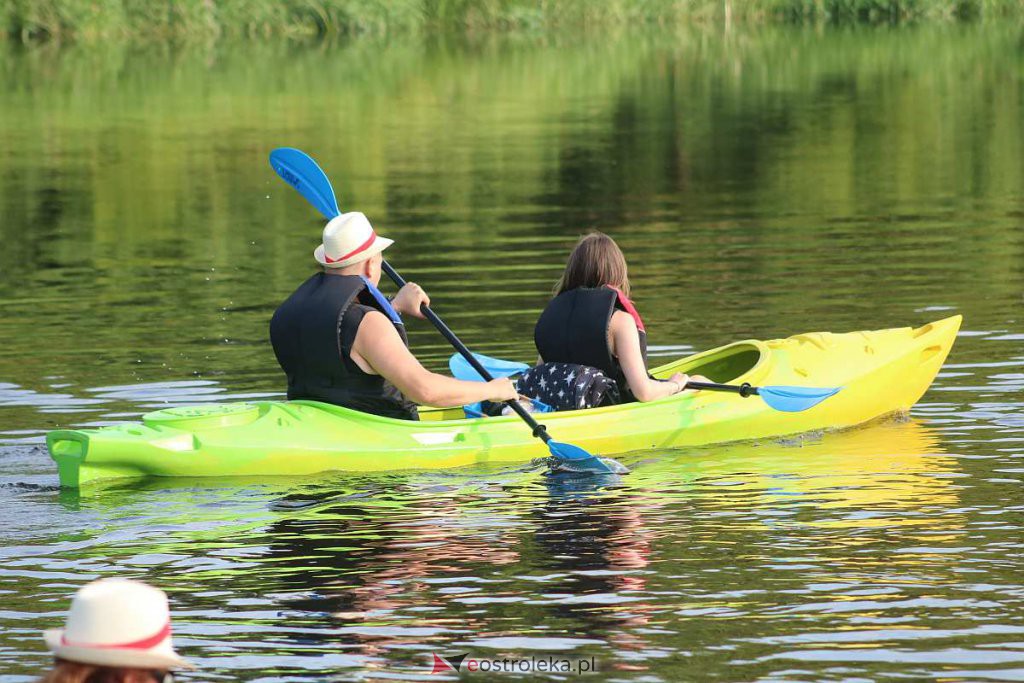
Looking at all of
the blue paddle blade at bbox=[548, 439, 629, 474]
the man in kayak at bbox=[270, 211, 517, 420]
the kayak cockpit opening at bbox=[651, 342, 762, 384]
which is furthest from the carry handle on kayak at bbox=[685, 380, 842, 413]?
the man in kayak at bbox=[270, 211, 517, 420]

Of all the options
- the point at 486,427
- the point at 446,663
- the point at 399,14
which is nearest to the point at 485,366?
the point at 486,427

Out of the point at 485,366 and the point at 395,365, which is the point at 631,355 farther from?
the point at 485,366

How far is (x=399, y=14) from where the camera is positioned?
49.3m

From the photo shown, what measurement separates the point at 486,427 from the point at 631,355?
800 millimetres

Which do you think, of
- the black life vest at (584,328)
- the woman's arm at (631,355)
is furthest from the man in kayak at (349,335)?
the woman's arm at (631,355)

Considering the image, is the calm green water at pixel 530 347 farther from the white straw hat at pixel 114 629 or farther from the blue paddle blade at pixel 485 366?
the white straw hat at pixel 114 629

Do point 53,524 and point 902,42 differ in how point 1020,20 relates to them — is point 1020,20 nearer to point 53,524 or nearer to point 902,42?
point 902,42

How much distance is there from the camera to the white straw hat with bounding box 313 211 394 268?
317 inches

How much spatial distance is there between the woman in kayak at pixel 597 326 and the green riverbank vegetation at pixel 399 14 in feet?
121

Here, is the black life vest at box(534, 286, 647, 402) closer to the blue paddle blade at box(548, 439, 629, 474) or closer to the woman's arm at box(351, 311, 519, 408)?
the blue paddle blade at box(548, 439, 629, 474)

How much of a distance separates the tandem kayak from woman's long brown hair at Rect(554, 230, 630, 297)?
61 centimetres

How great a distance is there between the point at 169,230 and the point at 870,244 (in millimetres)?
7239

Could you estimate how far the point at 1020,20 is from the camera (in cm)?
4844

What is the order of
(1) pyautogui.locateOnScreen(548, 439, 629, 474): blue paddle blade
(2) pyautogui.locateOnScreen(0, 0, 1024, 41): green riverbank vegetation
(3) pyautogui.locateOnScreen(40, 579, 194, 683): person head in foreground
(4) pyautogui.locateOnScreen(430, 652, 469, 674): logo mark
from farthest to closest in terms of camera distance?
1. (2) pyautogui.locateOnScreen(0, 0, 1024, 41): green riverbank vegetation
2. (1) pyautogui.locateOnScreen(548, 439, 629, 474): blue paddle blade
3. (4) pyautogui.locateOnScreen(430, 652, 469, 674): logo mark
4. (3) pyautogui.locateOnScreen(40, 579, 194, 683): person head in foreground
